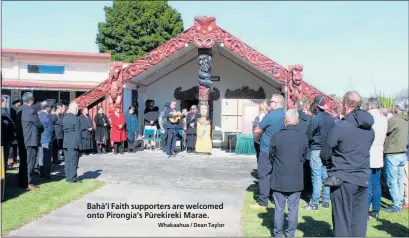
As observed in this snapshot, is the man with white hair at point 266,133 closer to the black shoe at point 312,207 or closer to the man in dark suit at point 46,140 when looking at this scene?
the black shoe at point 312,207

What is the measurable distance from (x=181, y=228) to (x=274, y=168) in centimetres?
163

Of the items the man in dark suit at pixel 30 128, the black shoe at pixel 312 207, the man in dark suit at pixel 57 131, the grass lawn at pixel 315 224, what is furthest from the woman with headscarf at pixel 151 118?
the black shoe at pixel 312 207

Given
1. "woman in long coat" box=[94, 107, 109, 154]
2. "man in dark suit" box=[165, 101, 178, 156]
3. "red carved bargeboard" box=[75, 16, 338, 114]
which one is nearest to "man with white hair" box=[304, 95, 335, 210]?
"red carved bargeboard" box=[75, 16, 338, 114]

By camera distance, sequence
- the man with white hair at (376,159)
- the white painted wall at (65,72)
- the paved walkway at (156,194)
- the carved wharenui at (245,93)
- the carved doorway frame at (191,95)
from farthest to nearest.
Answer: the white painted wall at (65,72), the carved doorway frame at (191,95), the carved wharenui at (245,93), the man with white hair at (376,159), the paved walkway at (156,194)

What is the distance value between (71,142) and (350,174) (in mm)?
5924

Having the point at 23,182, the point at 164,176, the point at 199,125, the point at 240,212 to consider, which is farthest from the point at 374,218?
the point at 199,125

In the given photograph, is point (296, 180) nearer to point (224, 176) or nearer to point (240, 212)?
point (240, 212)

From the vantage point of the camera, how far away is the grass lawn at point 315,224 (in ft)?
19.6

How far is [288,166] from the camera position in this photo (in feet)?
17.4

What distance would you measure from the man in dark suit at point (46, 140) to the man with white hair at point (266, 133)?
4904 millimetres

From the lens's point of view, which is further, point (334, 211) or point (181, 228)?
point (181, 228)

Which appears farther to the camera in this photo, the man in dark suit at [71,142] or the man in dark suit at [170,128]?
the man in dark suit at [170,128]

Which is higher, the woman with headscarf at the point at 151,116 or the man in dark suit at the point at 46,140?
the woman with headscarf at the point at 151,116

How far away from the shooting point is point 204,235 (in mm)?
5680
